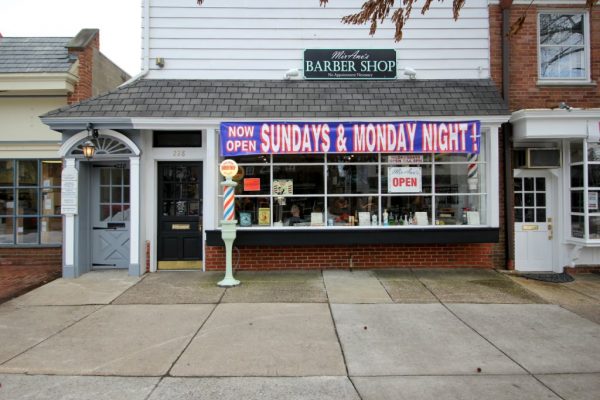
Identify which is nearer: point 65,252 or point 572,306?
point 572,306

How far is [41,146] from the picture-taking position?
32.0ft

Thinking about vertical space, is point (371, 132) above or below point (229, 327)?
above

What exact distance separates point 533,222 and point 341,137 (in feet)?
15.5

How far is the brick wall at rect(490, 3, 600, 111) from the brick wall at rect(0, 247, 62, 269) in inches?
420

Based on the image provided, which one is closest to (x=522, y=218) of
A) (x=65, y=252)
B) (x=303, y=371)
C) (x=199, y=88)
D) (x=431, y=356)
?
(x=431, y=356)

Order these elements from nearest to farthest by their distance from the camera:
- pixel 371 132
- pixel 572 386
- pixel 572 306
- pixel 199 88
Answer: pixel 572 386
pixel 572 306
pixel 371 132
pixel 199 88

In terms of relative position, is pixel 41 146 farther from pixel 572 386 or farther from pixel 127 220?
pixel 572 386

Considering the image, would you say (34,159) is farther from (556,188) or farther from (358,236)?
(556,188)

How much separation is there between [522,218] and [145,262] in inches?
320

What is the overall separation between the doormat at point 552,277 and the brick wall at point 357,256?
80 centimetres

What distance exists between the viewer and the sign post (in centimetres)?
782

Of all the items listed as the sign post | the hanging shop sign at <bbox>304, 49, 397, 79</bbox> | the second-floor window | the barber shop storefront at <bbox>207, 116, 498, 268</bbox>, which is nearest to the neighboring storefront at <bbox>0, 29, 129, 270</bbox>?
the barber shop storefront at <bbox>207, 116, 498, 268</bbox>

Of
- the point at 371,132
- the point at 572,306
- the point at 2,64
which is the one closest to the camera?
the point at 572,306

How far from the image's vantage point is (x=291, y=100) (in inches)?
343
